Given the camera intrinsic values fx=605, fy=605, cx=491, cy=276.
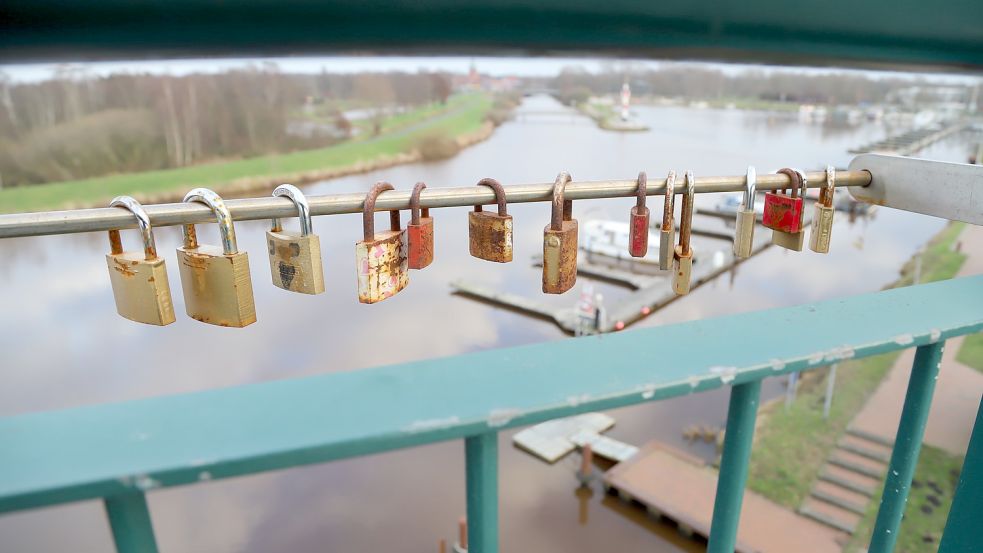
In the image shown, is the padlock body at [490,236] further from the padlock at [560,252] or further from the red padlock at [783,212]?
the red padlock at [783,212]

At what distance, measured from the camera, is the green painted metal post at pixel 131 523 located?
0.41 m

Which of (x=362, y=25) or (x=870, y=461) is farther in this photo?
(x=870, y=461)

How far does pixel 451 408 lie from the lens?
444 millimetres

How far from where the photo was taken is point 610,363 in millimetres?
501

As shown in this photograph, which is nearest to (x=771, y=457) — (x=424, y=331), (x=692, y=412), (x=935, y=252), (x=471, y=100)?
(x=692, y=412)

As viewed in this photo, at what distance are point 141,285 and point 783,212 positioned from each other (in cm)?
81

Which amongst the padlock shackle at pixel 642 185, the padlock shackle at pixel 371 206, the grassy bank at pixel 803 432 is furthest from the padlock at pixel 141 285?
the grassy bank at pixel 803 432

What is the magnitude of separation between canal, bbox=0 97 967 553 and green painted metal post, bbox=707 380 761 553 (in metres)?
0.07

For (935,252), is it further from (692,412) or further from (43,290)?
(43,290)

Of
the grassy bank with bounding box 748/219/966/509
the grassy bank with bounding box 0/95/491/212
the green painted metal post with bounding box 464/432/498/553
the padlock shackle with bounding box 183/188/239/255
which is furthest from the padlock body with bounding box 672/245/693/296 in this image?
the grassy bank with bounding box 0/95/491/212

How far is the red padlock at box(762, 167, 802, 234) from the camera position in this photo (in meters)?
0.82

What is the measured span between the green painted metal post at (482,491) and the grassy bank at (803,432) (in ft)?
24.0

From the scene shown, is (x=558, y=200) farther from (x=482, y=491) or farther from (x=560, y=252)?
(x=482, y=491)

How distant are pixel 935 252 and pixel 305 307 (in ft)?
54.9
